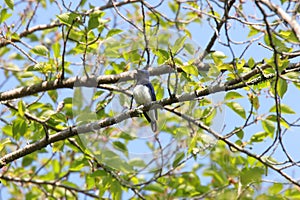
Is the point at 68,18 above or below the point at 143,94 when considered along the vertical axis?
above

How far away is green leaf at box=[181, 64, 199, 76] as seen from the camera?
248 centimetres

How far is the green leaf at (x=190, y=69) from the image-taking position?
248 centimetres

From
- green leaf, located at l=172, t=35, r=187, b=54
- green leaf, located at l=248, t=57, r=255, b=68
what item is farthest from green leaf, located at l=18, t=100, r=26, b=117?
green leaf, located at l=248, t=57, r=255, b=68

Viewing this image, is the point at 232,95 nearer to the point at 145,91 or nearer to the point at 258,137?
the point at 258,137

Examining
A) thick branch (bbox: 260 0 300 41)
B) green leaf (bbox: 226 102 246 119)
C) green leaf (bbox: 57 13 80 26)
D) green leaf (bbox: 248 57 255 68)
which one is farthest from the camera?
green leaf (bbox: 226 102 246 119)

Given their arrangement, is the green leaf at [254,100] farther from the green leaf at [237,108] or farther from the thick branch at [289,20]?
the thick branch at [289,20]

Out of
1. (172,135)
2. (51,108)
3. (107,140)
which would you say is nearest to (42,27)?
(51,108)

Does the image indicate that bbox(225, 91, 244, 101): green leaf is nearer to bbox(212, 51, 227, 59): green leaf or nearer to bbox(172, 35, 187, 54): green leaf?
bbox(212, 51, 227, 59): green leaf

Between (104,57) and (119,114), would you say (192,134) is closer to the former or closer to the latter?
(119,114)

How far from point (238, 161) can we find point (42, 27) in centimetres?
167

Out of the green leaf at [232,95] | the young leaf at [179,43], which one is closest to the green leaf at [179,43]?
the young leaf at [179,43]

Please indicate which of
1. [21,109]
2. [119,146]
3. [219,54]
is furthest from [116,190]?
[219,54]

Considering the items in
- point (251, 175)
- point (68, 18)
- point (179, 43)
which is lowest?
point (251, 175)

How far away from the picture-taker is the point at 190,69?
2.50 meters
